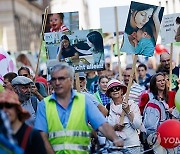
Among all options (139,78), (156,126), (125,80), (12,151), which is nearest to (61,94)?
(12,151)

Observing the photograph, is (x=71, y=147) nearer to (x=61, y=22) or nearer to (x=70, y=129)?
(x=70, y=129)

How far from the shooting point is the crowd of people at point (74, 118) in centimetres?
575

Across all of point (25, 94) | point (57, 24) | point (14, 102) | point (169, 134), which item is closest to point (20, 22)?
point (57, 24)

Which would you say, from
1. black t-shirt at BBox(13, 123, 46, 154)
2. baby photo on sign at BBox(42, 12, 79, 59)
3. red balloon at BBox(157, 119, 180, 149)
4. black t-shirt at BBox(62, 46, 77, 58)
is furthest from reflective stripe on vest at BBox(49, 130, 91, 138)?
baby photo on sign at BBox(42, 12, 79, 59)

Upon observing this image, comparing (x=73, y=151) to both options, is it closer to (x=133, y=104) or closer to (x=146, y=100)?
(x=133, y=104)

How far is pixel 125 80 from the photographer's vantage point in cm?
1248

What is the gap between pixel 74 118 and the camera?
7.09 meters

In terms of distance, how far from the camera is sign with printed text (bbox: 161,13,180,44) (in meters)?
11.6

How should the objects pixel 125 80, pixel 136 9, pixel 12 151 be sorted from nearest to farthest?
pixel 12 151
pixel 136 9
pixel 125 80

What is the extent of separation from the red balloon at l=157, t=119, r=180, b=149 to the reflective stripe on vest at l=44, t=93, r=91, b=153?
1.66 metres

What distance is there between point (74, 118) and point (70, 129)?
0.36ft

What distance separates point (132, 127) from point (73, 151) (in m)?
2.01

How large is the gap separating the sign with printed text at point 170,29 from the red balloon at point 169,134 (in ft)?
10.0

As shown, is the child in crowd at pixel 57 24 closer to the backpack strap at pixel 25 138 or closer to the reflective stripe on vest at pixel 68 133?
the reflective stripe on vest at pixel 68 133
